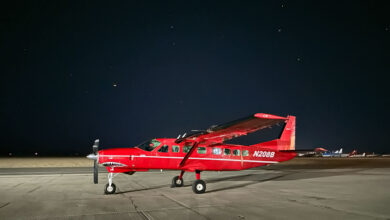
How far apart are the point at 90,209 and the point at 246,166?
8628mm

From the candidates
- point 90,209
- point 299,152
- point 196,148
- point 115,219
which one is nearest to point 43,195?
point 90,209

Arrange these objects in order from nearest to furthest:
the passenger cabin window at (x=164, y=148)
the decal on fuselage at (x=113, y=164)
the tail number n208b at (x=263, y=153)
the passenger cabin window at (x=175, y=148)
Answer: the decal on fuselage at (x=113, y=164), the passenger cabin window at (x=164, y=148), the passenger cabin window at (x=175, y=148), the tail number n208b at (x=263, y=153)

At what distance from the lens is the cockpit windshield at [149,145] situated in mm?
13484

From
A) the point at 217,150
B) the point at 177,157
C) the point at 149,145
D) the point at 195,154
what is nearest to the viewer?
the point at 149,145

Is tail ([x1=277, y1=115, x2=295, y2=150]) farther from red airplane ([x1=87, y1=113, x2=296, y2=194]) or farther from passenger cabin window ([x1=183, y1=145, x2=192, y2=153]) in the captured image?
passenger cabin window ([x1=183, y1=145, x2=192, y2=153])

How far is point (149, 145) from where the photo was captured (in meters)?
13.5

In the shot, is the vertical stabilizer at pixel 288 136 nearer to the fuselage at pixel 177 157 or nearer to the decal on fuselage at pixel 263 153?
the decal on fuselage at pixel 263 153

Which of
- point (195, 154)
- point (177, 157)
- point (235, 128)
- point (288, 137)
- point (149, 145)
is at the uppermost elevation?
point (235, 128)

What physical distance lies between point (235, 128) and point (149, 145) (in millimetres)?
4169

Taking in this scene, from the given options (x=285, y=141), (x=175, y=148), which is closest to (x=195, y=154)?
(x=175, y=148)

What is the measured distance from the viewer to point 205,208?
9156 mm

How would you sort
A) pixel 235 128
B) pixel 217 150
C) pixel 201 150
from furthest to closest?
pixel 217 150, pixel 201 150, pixel 235 128

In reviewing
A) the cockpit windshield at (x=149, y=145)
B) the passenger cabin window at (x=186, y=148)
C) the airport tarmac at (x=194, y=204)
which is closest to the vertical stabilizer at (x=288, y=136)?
the airport tarmac at (x=194, y=204)

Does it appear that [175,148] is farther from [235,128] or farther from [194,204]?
[194,204]
